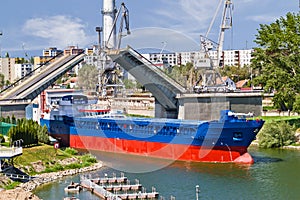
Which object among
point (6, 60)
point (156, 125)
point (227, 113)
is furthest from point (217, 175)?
point (6, 60)

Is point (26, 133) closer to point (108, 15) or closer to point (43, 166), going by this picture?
point (43, 166)

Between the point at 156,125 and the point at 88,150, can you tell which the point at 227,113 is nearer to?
the point at 156,125

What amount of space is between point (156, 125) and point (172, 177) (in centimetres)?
651

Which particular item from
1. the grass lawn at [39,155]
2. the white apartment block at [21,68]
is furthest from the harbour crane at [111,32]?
the white apartment block at [21,68]

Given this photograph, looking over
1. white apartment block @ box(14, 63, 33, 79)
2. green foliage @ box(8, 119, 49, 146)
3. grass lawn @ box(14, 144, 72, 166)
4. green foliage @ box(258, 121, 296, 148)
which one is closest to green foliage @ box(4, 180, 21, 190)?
grass lawn @ box(14, 144, 72, 166)

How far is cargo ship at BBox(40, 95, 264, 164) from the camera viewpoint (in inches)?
1081

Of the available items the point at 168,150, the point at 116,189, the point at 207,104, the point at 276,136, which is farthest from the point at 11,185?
the point at 207,104

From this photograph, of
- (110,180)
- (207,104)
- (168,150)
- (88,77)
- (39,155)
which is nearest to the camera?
(110,180)

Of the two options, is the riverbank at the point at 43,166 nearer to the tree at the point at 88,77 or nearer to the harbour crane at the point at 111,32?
the harbour crane at the point at 111,32

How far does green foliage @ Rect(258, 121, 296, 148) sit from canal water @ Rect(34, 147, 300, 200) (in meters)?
2.96

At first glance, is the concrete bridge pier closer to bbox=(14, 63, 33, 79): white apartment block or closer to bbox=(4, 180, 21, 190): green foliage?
bbox=(4, 180, 21, 190): green foliage

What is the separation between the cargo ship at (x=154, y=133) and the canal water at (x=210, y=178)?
2.76 ft

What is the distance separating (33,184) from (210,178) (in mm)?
7536

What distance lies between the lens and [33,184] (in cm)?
2292
